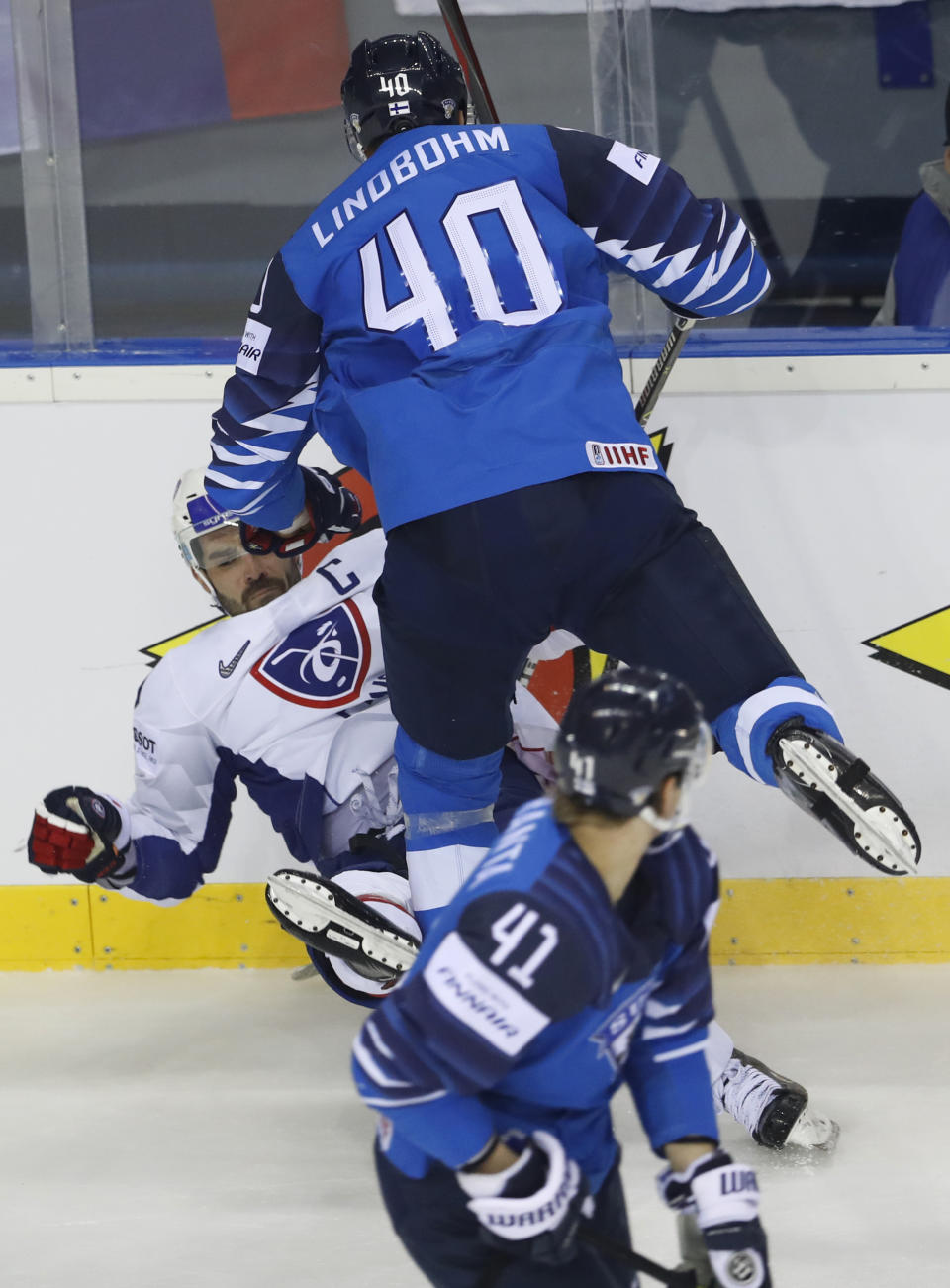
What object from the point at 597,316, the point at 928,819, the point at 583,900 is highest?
the point at 597,316

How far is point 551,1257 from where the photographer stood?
51.5 inches

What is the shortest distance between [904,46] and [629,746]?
257cm

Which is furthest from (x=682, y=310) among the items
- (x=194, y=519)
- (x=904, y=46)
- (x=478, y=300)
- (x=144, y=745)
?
(x=904, y=46)

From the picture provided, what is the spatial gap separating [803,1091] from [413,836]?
27.1 inches

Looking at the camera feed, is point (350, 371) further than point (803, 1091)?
No

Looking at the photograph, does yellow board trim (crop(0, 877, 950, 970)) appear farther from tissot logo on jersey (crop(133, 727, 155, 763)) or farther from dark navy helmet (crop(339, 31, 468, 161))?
dark navy helmet (crop(339, 31, 468, 161))

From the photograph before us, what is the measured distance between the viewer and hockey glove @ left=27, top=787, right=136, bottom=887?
8.63ft

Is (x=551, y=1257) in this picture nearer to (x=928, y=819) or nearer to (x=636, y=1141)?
(x=636, y=1141)

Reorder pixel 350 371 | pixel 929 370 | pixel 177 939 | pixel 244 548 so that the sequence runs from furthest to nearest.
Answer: pixel 177 939
pixel 929 370
pixel 244 548
pixel 350 371

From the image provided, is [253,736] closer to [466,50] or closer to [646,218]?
[646,218]

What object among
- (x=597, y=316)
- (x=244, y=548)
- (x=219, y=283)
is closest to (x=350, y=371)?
(x=597, y=316)

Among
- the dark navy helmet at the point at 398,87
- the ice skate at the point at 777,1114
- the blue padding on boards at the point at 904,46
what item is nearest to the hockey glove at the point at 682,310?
the dark navy helmet at the point at 398,87

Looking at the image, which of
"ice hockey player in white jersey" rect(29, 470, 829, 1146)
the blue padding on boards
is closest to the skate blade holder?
"ice hockey player in white jersey" rect(29, 470, 829, 1146)

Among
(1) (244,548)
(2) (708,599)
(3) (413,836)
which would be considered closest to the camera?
(2) (708,599)
